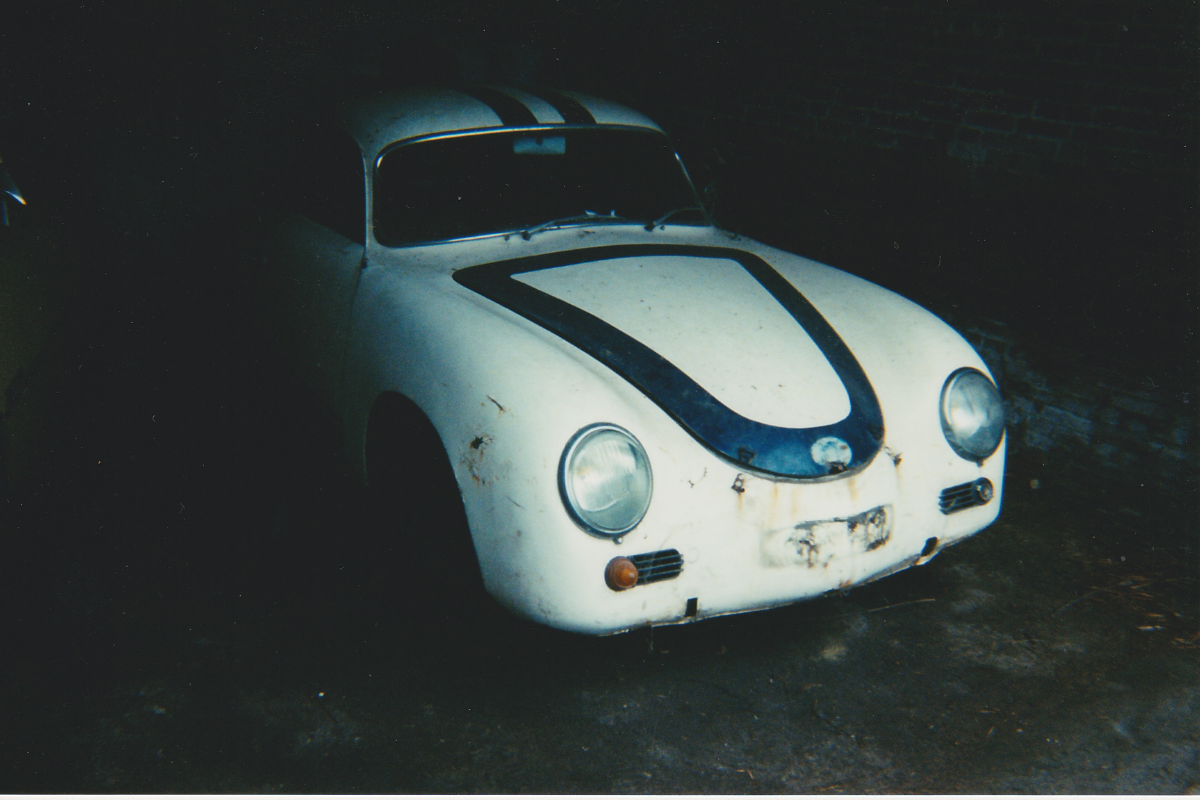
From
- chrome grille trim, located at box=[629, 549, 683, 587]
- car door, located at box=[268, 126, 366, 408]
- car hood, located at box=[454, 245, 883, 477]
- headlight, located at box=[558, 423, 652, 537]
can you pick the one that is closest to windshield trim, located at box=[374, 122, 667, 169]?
car door, located at box=[268, 126, 366, 408]

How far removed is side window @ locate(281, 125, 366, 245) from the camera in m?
3.13

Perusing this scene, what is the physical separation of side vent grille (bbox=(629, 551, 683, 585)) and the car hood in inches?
11.6

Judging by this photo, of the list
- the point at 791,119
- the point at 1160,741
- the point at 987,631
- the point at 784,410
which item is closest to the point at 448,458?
the point at 784,410

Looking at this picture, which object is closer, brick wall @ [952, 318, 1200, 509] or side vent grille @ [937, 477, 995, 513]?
side vent grille @ [937, 477, 995, 513]

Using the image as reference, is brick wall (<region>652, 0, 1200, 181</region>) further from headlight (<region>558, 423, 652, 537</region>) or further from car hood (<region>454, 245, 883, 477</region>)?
headlight (<region>558, 423, 652, 537</region>)

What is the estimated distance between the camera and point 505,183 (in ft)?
10.3

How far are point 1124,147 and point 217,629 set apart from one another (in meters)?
3.56

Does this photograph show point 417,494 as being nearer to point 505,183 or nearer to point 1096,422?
point 505,183

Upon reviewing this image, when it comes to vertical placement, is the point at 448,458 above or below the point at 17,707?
above

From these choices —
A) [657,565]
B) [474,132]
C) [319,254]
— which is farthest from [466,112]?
[657,565]

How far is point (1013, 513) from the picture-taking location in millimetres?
3406

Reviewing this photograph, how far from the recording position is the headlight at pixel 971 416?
2.46m

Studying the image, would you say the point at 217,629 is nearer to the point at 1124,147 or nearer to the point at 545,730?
the point at 545,730

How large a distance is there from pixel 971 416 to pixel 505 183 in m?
1.76
